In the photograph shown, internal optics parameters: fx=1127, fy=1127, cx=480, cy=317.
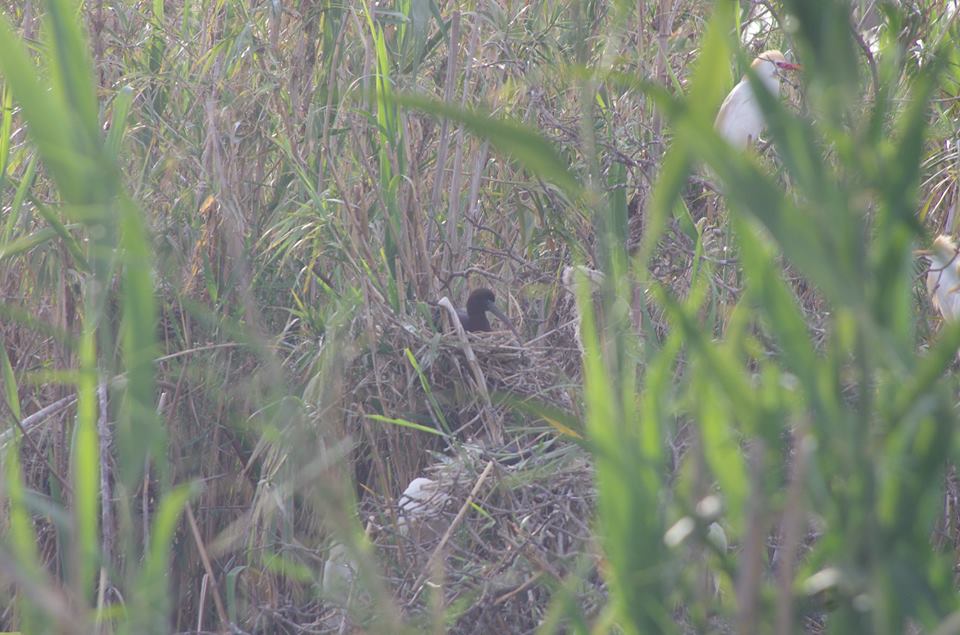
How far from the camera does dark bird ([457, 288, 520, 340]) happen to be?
280 cm

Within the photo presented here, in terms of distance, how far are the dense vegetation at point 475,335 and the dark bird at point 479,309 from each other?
5 cm

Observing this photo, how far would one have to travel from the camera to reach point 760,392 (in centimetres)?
80

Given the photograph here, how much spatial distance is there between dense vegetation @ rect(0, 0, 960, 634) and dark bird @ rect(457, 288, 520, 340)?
0.05 m

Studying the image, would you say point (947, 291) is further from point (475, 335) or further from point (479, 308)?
point (479, 308)

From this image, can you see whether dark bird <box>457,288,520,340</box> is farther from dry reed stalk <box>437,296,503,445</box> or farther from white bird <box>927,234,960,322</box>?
white bird <box>927,234,960,322</box>

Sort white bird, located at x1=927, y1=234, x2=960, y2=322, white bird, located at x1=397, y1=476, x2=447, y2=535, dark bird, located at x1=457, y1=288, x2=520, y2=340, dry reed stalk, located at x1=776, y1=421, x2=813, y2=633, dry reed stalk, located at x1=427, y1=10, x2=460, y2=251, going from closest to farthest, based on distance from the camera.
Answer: dry reed stalk, located at x1=776, y1=421, x2=813, y2=633 < white bird, located at x1=397, y1=476, x2=447, y2=535 < white bird, located at x1=927, y1=234, x2=960, y2=322 < dry reed stalk, located at x1=427, y1=10, x2=460, y2=251 < dark bird, located at x1=457, y1=288, x2=520, y2=340

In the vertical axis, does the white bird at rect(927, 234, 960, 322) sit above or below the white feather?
below

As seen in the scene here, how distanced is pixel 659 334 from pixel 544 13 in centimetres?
102

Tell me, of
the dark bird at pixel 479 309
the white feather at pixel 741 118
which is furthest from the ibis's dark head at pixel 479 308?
the white feather at pixel 741 118

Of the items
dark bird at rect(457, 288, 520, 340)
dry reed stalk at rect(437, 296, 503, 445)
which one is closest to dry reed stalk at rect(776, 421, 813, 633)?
dry reed stalk at rect(437, 296, 503, 445)

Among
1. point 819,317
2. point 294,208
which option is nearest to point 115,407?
point 294,208

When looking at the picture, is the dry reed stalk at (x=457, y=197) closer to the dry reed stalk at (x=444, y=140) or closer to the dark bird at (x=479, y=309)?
the dry reed stalk at (x=444, y=140)

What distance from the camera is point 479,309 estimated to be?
2.90 m

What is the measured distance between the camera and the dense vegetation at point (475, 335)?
725 millimetres
